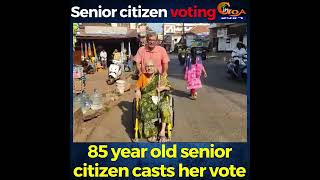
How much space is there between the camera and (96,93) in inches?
182

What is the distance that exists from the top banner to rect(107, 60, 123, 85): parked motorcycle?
81 centimetres

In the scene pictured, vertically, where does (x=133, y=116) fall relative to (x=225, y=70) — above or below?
below

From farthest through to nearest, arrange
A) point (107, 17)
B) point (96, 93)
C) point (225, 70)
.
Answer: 1. point (225, 70)
2. point (96, 93)
3. point (107, 17)

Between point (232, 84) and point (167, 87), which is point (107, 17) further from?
point (232, 84)

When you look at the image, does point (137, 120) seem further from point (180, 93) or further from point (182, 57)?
point (182, 57)

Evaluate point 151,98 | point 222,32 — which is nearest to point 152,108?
point 151,98

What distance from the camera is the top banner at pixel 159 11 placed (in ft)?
13.8

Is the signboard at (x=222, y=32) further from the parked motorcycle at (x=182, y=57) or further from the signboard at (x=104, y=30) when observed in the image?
the signboard at (x=104, y=30)

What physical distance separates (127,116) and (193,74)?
923mm

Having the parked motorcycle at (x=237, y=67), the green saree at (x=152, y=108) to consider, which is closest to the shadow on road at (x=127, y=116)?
the green saree at (x=152, y=108)

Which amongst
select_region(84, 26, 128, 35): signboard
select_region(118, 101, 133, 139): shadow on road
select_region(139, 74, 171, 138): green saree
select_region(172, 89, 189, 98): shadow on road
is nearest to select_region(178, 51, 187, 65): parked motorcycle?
select_region(172, 89, 189, 98): shadow on road

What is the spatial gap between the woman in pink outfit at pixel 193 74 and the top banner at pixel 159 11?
733 mm

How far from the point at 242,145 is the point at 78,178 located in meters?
1.76
